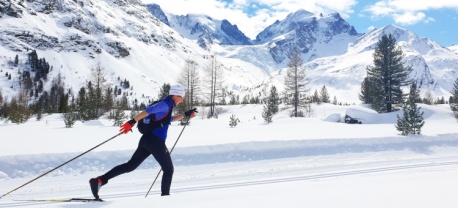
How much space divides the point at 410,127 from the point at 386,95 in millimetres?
18149

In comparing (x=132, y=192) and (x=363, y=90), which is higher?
(x=363, y=90)

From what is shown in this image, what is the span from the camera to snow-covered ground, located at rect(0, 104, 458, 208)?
5250 millimetres

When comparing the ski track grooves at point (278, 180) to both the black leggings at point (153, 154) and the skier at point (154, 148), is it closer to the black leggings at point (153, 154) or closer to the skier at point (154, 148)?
the skier at point (154, 148)

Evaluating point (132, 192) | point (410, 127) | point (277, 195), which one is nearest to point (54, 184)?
point (132, 192)

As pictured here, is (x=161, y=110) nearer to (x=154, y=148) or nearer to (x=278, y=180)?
(x=154, y=148)

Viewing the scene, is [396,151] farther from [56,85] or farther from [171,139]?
[56,85]

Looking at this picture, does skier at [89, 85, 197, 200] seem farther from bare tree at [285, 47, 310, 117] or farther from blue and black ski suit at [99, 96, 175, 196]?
bare tree at [285, 47, 310, 117]

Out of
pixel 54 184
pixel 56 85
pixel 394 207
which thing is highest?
pixel 56 85

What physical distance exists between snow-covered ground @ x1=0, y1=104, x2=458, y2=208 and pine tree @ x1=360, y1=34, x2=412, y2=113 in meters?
17.4

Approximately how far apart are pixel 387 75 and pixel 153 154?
107 feet

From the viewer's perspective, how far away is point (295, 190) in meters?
5.93

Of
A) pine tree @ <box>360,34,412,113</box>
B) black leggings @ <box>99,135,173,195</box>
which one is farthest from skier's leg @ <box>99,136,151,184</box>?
pine tree @ <box>360,34,412,113</box>

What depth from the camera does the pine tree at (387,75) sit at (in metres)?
33.4

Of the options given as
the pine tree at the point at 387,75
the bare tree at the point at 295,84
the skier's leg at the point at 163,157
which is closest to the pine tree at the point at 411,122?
the skier's leg at the point at 163,157
